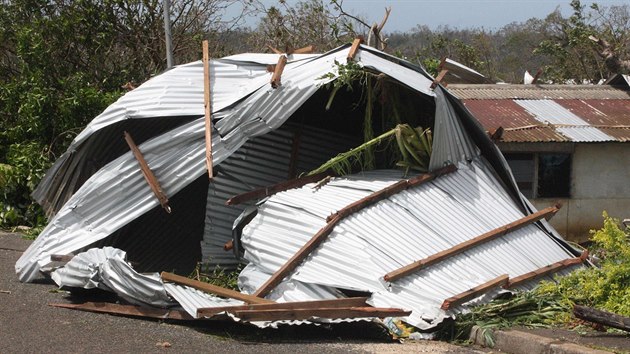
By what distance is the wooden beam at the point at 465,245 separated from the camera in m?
8.70

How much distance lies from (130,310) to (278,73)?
3056mm

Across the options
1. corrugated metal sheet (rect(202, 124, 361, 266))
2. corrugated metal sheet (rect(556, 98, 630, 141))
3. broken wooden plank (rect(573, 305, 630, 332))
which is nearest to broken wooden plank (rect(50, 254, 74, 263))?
corrugated metal sheet (rect(202, 124, 361, 266))

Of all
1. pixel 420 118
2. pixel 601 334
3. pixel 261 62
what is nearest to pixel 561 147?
pixel 420 118

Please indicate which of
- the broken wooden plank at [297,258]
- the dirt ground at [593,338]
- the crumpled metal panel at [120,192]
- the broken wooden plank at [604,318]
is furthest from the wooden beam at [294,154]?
the broken wooden plank at [604,318]

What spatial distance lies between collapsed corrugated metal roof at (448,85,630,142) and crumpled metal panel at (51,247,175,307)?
21.6ft

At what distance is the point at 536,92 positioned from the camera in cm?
1639

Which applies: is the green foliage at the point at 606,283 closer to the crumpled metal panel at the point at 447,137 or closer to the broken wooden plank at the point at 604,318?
the broken wooden plank at the point at 604,318

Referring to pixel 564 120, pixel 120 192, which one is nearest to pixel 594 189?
pixel 564 120

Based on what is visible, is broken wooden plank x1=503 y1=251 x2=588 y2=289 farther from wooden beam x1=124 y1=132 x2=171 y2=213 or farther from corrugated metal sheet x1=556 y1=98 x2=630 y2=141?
corrugated metal sheet x1=556 y1=98 x2=630 y2=141

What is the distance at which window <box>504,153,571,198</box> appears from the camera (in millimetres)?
14938

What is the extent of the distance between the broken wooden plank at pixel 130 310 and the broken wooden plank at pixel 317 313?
0.83 meters

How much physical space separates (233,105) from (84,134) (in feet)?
6.56

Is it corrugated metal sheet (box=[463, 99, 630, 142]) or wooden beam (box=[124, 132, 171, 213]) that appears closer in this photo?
wooden beam (box=[124, 132, 171, 213])

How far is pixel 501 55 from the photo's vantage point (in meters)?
41.6
